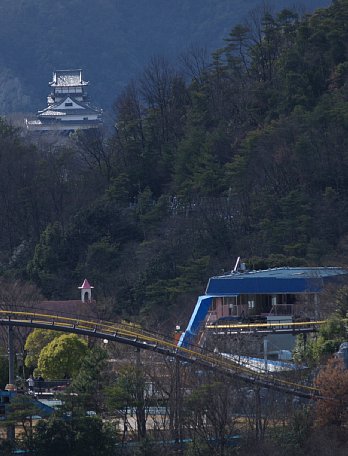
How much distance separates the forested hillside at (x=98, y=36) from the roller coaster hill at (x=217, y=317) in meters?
62.1

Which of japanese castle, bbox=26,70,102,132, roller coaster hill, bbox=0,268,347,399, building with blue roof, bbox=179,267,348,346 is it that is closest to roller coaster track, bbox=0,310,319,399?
roller coaster hill, bbox=0,268,347,399

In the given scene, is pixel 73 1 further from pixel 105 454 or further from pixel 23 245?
pixel 105 454

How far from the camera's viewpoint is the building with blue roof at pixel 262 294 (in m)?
42.4

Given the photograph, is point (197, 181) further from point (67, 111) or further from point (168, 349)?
point (67, 111)

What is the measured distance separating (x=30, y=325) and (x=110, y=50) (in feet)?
267

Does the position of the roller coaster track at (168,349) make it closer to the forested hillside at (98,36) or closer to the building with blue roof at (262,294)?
the building with blue roof at (262,294)

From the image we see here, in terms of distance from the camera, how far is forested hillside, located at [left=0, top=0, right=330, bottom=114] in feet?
363

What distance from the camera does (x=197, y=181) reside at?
5425 cm

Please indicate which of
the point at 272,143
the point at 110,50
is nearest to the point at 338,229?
the point at 272,143

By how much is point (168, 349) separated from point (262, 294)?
8828 mm

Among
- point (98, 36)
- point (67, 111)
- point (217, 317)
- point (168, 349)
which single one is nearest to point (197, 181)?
point (217, 317)

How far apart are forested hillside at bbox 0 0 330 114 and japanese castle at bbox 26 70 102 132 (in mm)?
16357

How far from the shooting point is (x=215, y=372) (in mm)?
34438

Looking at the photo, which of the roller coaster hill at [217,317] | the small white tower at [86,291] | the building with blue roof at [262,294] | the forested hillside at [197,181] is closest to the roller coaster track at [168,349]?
the roller coaster hill at [217,317]
